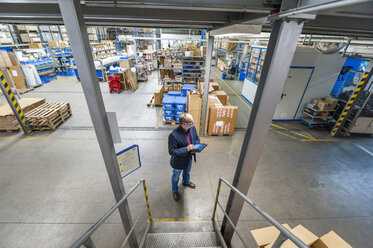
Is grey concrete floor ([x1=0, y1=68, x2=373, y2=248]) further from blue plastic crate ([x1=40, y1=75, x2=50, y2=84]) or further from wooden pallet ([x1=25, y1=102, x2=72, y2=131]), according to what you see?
blue plastic crate ([x1=40, y1=75, x2=50, y2=84])

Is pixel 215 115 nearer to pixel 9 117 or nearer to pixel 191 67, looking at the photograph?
pixel 191 67

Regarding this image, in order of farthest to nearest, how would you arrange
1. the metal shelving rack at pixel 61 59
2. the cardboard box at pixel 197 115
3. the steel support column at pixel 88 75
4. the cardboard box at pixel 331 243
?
the metal shelving rack at pixel 61 59, the cardboard box at pixel 197 115, the cardboard box at pixel 331 243, the steel support column at pixel 88 75

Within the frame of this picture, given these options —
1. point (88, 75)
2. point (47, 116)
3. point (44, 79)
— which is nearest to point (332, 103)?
point (88, 75)

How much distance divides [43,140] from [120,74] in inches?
246

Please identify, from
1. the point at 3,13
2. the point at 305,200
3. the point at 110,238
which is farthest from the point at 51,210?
the point at 305,200

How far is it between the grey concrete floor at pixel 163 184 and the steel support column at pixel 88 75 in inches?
87.0

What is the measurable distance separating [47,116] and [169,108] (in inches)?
185

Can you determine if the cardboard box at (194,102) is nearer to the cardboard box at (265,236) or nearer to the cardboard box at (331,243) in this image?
the cardboard box at (265,236)

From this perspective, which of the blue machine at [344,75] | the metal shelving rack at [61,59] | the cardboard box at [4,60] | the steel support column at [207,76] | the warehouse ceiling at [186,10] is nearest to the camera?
the warehouse ceiling at [186,10]

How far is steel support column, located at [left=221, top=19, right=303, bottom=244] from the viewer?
1.45 metres

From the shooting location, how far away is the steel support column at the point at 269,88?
145 cm

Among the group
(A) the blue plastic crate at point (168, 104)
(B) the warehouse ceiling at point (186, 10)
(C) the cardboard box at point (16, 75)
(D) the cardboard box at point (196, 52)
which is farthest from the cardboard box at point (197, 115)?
(C) the cardboard box at point (16, 75)

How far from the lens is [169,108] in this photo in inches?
262

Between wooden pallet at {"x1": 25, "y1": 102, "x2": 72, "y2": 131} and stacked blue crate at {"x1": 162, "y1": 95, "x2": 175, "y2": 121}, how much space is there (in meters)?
4.46
